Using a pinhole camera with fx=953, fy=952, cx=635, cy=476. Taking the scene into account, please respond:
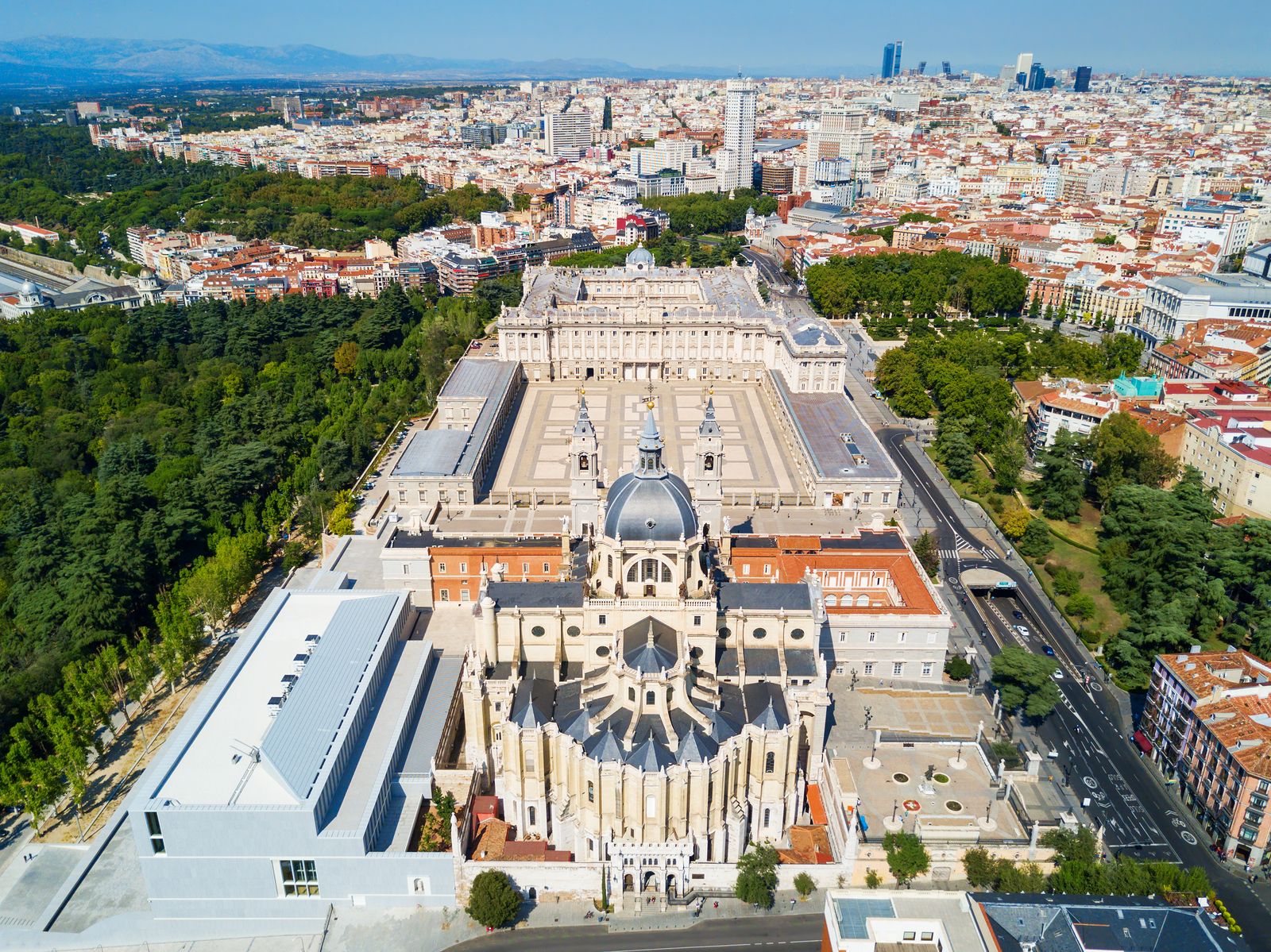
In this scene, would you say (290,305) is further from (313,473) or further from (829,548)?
(829,548)

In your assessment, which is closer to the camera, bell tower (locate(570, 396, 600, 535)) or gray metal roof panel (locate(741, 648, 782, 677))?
gray metal roof panel (locate(741, 648, 782, 677))

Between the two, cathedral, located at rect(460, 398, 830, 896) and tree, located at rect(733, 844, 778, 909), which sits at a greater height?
cathedral, located at rect(460, 398, 830, 896)

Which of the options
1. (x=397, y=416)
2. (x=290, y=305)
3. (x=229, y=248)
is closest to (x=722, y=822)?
(x=397, y=416)

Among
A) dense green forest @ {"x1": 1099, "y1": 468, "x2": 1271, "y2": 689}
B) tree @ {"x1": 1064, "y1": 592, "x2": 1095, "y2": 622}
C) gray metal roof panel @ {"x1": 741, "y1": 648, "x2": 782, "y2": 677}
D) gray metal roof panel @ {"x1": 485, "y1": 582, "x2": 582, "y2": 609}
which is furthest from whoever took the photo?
tree @ {"x1": 1064, "y1": 592, "x2": 1095, "y2": 622}

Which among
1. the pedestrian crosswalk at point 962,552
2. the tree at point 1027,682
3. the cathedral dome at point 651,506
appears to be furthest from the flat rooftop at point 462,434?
the tree at point 1027,682

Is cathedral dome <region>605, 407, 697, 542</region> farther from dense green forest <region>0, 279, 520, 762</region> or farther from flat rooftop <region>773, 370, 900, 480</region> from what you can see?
flat rooftop <region>773, 370, 900, 480</region>

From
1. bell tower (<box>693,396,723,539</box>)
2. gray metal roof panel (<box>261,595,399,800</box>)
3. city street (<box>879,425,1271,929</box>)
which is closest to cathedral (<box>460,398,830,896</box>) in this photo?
gray metal roof panel (<box>261,595,399,800</box>)

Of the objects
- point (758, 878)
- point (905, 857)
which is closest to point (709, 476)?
point (758, 878)
